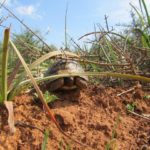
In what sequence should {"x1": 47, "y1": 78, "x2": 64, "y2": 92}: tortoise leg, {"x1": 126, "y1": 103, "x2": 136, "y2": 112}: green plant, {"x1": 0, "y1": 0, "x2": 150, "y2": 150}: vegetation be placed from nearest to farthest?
{"x1": 0, "y1": 0, "x2": 150, "y2": 150}: vegetation
{"x1": 126, "y1": 103, "x2": 136, "y2": 112}: green plant
{"x1": 47, "y1": 78, "x2": 64, "y2": 92}: tortoise leg

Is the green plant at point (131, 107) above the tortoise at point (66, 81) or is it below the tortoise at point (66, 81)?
below

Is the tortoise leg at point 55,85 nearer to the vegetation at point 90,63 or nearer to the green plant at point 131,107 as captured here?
the vegetation at point 90,63

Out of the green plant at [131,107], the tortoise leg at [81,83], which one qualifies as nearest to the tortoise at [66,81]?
the tortoise leg at [81,83]

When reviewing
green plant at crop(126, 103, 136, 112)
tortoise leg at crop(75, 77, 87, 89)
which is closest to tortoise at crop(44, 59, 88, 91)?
tortoise leg at crop(75, 77, 87, 89)

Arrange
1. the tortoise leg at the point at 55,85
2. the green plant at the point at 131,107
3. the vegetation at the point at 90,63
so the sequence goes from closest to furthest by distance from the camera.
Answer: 1. the vegetation at the point at 90,63
2. the green plant at the point at 131,107
3. the tortoise leg at the point at 55,85

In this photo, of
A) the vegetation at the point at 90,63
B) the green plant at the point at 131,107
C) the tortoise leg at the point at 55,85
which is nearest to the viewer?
the vegetation at the point at 90,63

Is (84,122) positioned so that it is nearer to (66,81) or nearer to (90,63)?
(66,81)

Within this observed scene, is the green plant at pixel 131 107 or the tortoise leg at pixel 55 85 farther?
the tortoise leg at pixel 55 85

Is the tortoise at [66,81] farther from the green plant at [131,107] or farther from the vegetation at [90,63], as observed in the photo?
the green plant at [131,107]

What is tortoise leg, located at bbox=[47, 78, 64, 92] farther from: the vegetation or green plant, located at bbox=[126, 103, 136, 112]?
green plant, located at bbox=[126, 103, 136, 112]
